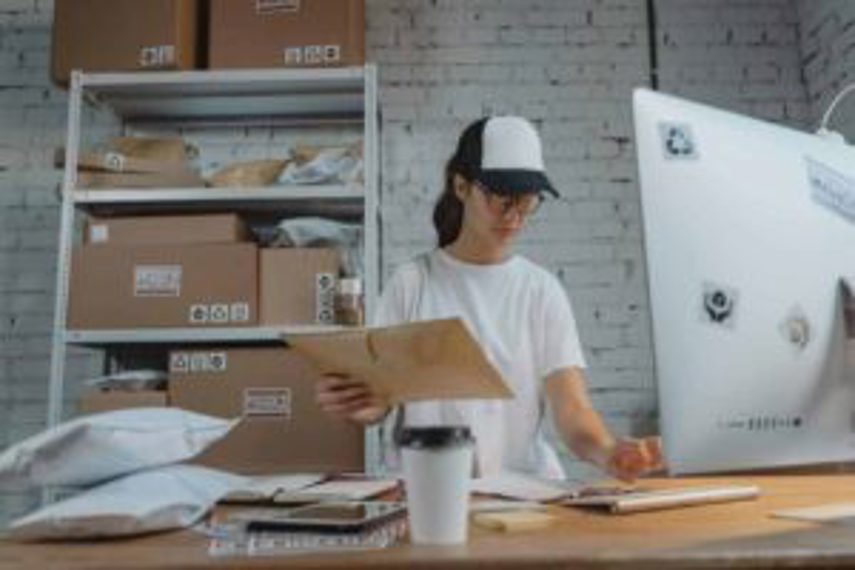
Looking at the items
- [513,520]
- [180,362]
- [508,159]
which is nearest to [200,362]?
[180,362]

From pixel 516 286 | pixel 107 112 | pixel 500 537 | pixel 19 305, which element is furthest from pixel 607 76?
pixel 500 537

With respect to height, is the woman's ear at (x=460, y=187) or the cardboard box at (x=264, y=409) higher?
the woman's ear at (x=460, y=187)

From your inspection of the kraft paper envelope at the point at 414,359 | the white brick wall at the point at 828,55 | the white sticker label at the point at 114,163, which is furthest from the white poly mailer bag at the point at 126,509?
the white brick wall at the point at 828,55

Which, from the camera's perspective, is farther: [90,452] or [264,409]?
[264,409]

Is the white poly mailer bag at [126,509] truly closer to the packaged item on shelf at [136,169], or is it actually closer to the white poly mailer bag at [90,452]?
the white poly mailer bag at [90,452]

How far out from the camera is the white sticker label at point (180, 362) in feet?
7.74

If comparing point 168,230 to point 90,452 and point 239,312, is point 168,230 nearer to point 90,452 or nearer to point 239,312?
point 239,312

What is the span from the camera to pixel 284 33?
251cm

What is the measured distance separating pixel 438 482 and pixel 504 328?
1058mm

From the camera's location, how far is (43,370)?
2811 millimetres

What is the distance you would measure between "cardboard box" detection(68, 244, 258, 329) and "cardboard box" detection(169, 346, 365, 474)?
11 cm

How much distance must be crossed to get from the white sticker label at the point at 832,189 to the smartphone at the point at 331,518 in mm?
551

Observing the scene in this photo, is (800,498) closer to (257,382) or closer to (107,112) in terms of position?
(257,382)

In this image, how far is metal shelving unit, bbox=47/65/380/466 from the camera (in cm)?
237
